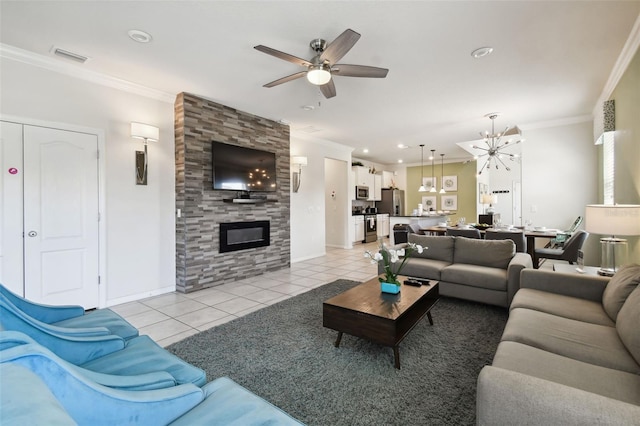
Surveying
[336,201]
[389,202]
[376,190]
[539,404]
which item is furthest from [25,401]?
[389,202]

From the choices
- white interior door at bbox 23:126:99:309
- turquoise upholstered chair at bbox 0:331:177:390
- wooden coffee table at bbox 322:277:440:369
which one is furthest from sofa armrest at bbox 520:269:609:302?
white interior door at bbox 23:126:99:309

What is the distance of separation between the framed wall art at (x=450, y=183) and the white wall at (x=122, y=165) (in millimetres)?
9239

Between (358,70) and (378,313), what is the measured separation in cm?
221

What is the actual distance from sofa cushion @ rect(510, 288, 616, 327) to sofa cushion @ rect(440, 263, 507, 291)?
73cm

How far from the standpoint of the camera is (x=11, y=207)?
3.05 metres

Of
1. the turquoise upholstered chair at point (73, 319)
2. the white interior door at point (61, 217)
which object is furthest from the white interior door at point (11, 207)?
the turquoise upholstered chair at point (73, 319)

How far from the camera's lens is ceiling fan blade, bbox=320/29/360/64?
7.34 feet

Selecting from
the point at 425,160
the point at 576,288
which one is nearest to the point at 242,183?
the point at 576,288

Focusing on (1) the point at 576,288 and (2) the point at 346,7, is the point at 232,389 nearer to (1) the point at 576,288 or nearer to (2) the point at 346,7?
(2) the point at 346,7

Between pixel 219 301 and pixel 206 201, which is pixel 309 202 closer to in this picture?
pixel 206 201

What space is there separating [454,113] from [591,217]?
293 cm

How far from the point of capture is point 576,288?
2521 mm

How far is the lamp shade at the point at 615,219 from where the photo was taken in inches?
98.1

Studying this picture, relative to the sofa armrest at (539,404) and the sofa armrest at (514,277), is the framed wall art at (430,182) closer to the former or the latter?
the sofa armrest at (514,277)
